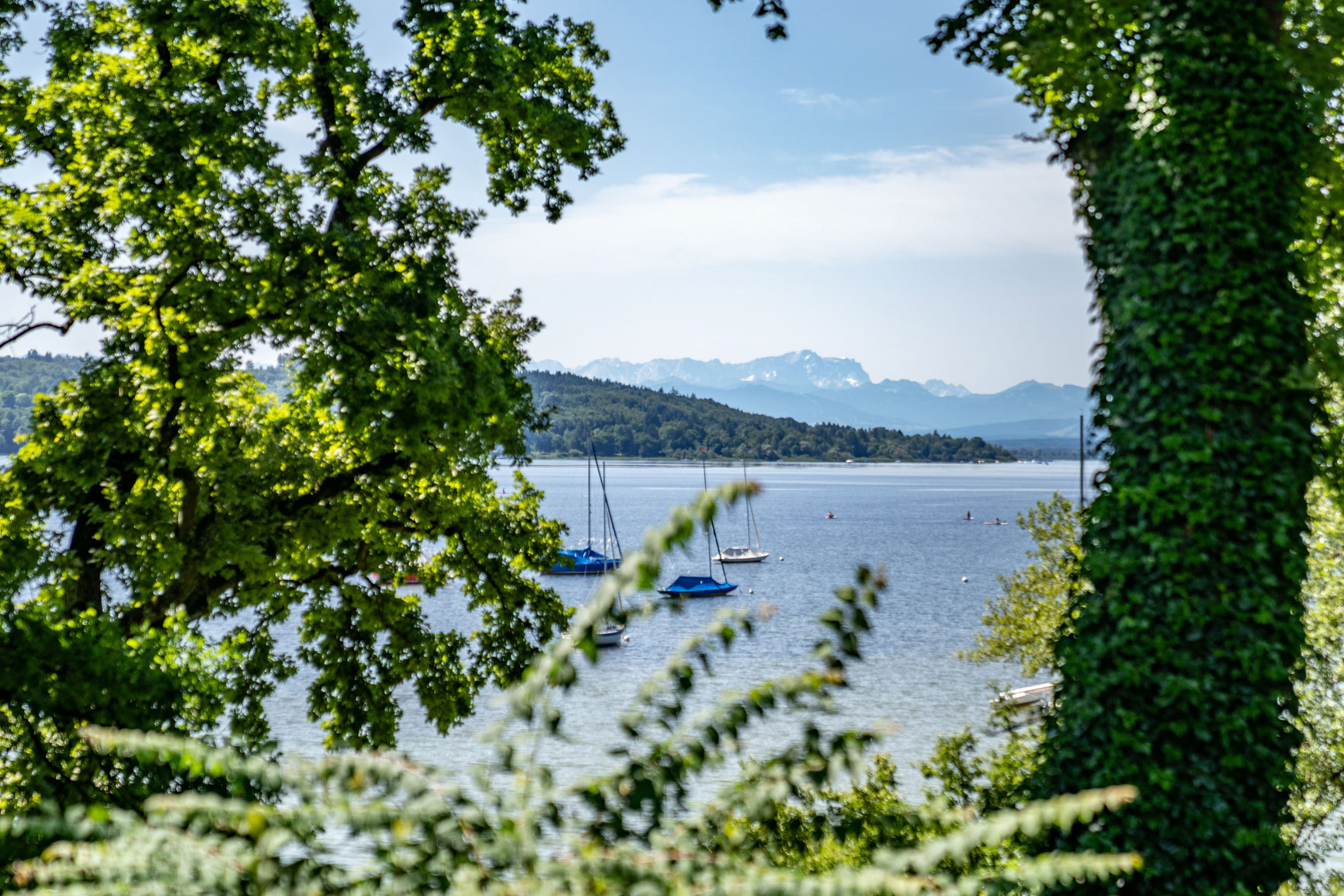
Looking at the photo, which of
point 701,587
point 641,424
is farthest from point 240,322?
point 641,424

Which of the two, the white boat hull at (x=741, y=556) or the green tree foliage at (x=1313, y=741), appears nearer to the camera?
the green tree foliage at (x=1313, y=741)

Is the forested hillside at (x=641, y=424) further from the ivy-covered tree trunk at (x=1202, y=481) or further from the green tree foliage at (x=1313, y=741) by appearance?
the ivy-covered tree trunk at (x=1202, y=481)

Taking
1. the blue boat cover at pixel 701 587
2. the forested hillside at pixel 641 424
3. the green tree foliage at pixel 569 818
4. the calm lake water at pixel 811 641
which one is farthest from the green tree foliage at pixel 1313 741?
the forested hillside at pixel 641 424

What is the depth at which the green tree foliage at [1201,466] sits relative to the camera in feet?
20.1

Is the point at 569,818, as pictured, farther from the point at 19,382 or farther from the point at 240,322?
the point at 19,382

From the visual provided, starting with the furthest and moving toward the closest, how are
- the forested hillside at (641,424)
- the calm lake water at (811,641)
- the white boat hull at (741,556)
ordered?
the forested hillside at (641,424)
the white boat hull at (741,556)
the calm lake water at (811,641)

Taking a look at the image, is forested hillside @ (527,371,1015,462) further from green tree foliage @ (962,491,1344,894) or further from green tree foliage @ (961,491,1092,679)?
green tree foliage @ (962,491,1344,894)

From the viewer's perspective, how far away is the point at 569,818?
3342 millimetres

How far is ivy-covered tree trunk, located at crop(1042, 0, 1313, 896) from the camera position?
611 centimetres

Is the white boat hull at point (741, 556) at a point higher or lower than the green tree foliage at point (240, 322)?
lower

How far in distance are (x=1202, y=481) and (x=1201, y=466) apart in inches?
4.3

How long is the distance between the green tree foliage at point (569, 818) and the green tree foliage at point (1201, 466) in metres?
3.40

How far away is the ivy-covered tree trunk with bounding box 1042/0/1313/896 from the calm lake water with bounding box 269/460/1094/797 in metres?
2.29

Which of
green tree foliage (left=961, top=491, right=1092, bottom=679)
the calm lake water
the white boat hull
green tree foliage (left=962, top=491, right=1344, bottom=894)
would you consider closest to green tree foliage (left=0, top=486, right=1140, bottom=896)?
the calm lake water
